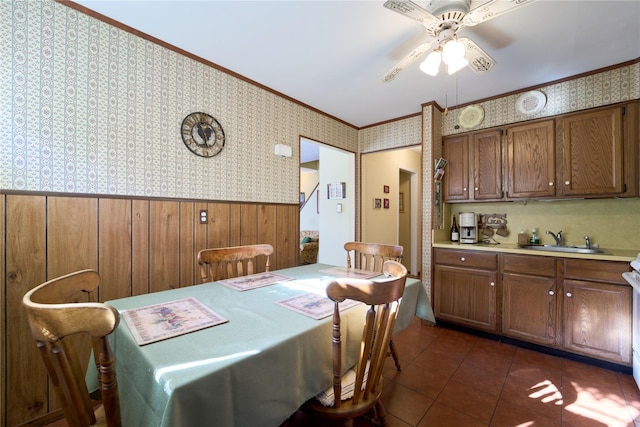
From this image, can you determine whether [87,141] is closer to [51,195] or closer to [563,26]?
[51,195]

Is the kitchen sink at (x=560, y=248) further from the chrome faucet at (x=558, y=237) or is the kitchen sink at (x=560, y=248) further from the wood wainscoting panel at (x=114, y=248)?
the wood wainscoting panel at (x=114, y=248)

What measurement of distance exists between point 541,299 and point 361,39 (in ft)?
8.37

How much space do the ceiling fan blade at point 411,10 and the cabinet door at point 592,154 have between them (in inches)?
72.4

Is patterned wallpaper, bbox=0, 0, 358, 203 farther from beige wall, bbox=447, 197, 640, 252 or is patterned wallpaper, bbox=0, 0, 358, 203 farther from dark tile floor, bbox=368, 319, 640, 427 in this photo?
beige wall, bbox=447, 197, 640, 252

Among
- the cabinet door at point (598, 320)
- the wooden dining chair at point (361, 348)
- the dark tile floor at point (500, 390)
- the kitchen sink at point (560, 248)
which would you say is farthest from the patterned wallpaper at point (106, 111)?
the cabinet door at point (598, 320)

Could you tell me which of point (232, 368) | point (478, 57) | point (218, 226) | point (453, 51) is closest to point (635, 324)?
point (478, 57)

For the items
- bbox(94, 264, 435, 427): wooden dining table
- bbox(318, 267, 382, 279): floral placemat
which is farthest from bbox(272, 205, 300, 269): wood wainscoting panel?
bbox(94, 264, 435, 427): wooden dining table

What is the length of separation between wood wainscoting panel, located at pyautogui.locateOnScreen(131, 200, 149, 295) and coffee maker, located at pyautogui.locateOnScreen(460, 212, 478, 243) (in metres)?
2.94

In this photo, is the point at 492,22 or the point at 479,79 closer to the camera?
the point at 492,22

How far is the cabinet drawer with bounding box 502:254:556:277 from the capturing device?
2.26m

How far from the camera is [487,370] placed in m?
2.04

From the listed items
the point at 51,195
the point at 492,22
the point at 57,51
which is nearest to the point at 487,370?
the point at 492,22

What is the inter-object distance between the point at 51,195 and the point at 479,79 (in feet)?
10.8

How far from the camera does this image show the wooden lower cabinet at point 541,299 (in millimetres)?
2014
